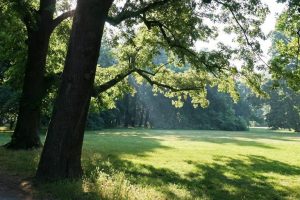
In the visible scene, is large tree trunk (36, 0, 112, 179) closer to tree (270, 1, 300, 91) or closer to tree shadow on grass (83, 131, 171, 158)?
tree (270, 1, 300, 91)

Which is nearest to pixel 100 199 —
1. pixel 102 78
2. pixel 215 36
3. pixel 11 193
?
pixel 11 193

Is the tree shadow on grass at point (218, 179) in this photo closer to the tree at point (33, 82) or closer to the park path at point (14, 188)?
the park path at point (14, 188)

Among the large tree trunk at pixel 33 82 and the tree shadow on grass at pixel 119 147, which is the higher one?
the large tree trunk at pixel 33 82

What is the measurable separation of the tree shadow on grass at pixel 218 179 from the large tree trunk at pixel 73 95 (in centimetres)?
260

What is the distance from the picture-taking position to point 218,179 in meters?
17.3

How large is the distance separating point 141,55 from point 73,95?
51.5 feet

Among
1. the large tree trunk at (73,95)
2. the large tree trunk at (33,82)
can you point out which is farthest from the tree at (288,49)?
the large tree trunk at (33,82)

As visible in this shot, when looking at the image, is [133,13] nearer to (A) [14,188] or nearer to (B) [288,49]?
(B) [288,49]

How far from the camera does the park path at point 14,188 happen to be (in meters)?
10.4

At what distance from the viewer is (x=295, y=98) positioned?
313ft

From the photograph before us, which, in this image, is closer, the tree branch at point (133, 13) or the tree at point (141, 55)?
the tree at point (141, 55)

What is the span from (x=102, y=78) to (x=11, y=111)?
20566mm

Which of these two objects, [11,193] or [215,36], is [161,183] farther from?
[215,36]

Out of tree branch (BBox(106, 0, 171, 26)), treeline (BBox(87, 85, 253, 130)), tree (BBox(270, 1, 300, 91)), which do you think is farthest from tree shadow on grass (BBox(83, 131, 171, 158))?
treeline (BBox(87, 85, 253, 130))
